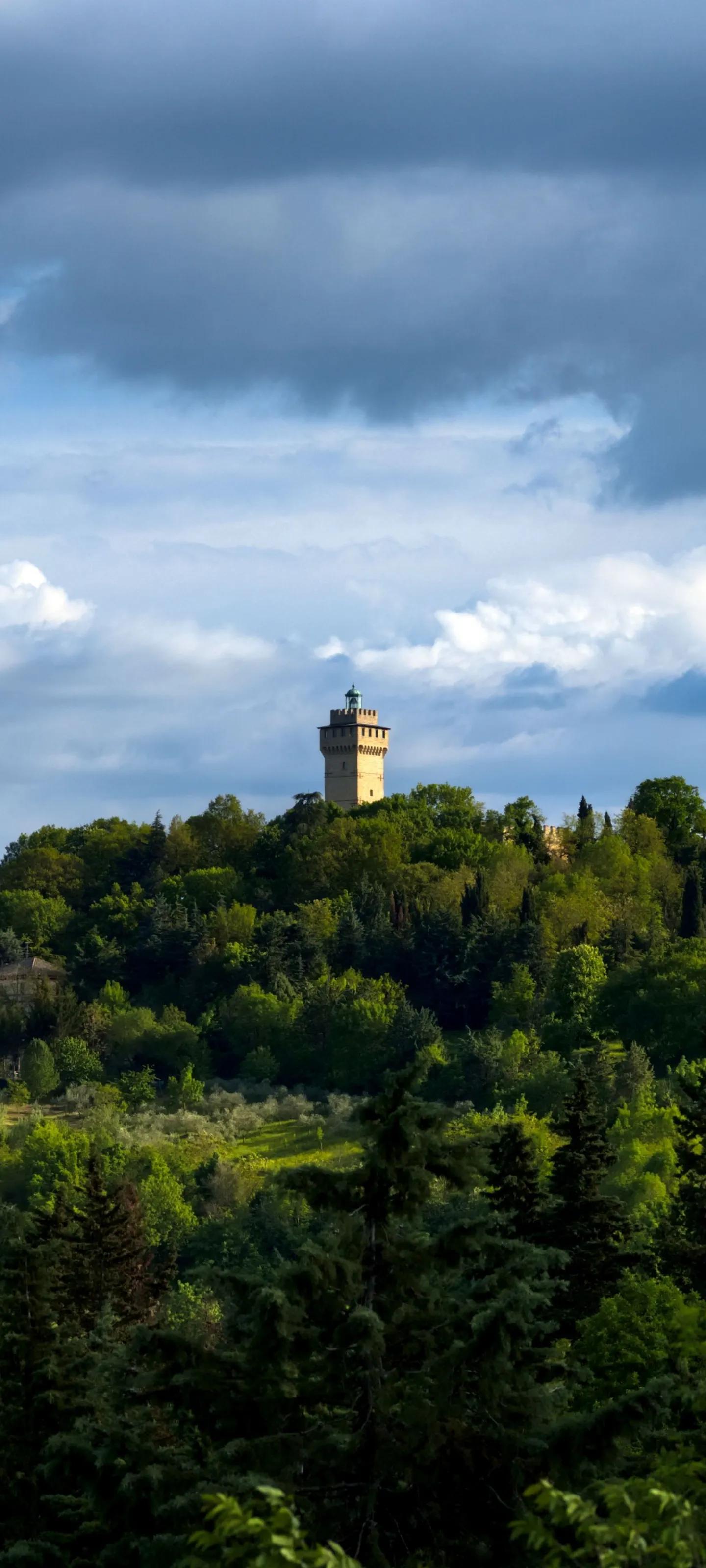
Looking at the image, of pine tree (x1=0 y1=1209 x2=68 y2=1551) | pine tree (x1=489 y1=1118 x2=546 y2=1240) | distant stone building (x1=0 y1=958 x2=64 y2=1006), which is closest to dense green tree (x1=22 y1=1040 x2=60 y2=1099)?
distant stone building (x1=0 y1=958 x2=64 y2=1006)

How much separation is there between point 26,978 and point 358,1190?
320ft

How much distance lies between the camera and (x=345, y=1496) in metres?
21.6

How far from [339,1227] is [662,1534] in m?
7.73

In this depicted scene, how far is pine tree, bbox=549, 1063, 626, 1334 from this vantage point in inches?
1446

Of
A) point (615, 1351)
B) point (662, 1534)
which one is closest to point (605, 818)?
point (615, 1351)

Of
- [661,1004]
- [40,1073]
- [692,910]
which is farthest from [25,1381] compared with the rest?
[692,910]

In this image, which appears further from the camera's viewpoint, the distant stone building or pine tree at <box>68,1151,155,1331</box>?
the distant stone building

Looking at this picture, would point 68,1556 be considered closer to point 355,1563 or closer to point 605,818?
point 355,1563

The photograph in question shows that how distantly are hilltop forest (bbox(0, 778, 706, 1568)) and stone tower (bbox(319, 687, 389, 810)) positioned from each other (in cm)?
513

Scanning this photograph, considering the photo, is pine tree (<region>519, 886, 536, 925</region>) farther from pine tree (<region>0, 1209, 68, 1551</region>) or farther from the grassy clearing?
pine tree (<region>0, 1209, 68, 1551</region>)

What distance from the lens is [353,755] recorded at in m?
136

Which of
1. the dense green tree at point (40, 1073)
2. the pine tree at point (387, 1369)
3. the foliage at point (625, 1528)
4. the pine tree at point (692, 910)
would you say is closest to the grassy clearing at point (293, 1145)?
the dense green tree at point (40, 1073)

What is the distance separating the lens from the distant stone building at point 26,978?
116375mm

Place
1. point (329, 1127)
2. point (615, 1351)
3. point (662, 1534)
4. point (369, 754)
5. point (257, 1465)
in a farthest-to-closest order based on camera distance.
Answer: point (369, 754), point (329, 1127), point (615, 1351), point (257, 1465), point (662, 1534)
